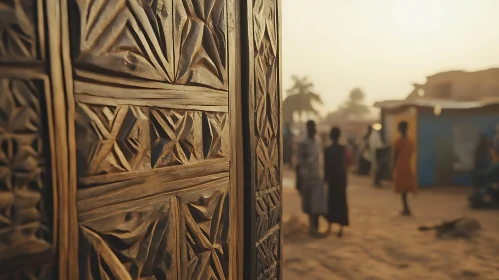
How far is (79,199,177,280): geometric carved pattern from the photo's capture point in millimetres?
726

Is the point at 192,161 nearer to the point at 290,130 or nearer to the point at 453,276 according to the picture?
the point at 453,276

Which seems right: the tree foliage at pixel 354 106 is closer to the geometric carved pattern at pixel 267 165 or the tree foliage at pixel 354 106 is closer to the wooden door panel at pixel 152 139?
the geometric carved pattern at pixel 267 165

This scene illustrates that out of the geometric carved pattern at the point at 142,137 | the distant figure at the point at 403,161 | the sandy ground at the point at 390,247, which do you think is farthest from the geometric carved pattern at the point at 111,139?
the distant figure at the point at 403,161

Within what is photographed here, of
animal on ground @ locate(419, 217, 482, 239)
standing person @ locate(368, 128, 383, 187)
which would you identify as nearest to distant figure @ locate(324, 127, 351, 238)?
animal on ground @ locate(419, 217, 482, 239)

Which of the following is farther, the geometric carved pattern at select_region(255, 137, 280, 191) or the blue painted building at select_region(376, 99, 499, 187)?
the blue painted building at select_region(376, 99, 499, 187)

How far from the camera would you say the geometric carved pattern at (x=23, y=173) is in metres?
0.60

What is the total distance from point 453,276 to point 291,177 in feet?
14.9

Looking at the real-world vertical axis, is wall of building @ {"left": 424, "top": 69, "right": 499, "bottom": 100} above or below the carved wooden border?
above

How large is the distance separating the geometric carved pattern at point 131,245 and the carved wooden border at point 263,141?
38 cm

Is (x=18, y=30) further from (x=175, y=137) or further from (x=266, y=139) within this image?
(x=266, y=139)

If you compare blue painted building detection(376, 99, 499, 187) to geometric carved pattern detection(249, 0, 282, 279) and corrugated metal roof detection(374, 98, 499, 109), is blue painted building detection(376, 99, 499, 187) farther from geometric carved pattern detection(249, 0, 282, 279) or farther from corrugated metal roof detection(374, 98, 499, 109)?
geometric carved pattern detection(249, 0, 282, 279)

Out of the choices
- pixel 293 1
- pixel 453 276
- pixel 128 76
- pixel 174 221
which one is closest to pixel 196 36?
pixel 128 76

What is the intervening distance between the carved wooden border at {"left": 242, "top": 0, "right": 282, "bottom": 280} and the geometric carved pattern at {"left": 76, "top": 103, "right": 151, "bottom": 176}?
0.45 meters

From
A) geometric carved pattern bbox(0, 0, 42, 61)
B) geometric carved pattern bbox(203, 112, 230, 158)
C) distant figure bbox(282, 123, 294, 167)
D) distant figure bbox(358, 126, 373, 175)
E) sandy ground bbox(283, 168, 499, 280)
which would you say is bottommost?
sandy ground bbox(283, 168, 499, 280)
